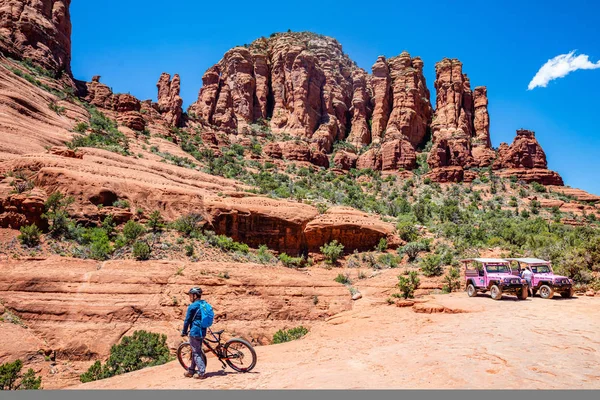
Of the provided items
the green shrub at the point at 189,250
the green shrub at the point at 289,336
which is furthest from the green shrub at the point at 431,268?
the green shrub at the point at 189,250

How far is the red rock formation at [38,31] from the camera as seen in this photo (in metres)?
45.2

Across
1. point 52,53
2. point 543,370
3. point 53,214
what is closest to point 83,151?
point 53,214

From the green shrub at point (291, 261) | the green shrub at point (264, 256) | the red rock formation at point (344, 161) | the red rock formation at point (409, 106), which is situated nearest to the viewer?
the green shrub at point (264, 256)

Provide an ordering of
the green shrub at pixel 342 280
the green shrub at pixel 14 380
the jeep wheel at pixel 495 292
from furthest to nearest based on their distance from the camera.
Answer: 1. the green shrub at pixel 342 280
2. the jeep wheel at pixel 495 292
3. the green shrub at pixel 14 380

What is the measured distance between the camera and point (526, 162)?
59625 mm

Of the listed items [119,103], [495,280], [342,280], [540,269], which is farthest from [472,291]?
[119,103]

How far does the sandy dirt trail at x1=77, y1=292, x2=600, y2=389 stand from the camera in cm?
550

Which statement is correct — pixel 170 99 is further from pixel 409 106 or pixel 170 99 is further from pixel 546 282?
Result: pixel 546 282

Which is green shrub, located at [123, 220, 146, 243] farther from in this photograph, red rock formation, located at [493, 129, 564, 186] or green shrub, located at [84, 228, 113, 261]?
red rock formation, located at [493, 129, 564, 186]

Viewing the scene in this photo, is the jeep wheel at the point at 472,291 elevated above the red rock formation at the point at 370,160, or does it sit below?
below

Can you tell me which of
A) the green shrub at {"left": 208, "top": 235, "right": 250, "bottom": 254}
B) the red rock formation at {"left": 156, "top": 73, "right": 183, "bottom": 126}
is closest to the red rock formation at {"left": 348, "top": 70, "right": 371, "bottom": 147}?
the red rock formation at {"left": 156, "top": 73, "right": 183, "bottom": 126}

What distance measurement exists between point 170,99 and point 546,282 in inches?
2446

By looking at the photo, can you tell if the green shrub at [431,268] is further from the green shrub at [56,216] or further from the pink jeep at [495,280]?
the green shrub at [56,216]

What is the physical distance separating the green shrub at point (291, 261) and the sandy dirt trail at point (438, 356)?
1143 centimetres
